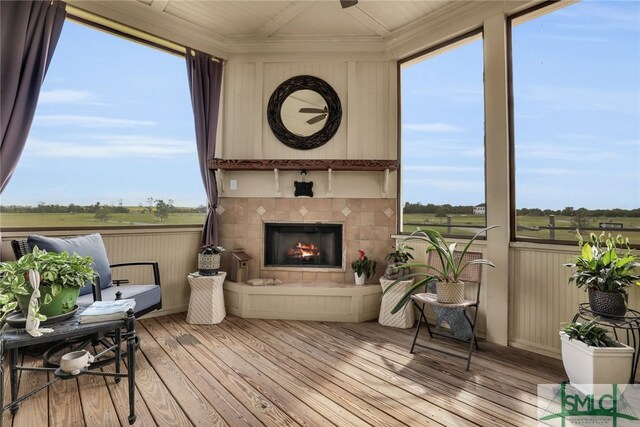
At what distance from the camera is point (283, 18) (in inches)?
131

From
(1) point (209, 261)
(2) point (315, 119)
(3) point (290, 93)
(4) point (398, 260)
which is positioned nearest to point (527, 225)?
(4) point (398, 260)

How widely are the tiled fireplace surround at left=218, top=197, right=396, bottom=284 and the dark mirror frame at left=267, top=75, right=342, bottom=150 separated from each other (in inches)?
27.3

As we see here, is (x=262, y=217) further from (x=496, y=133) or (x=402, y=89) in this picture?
(x=496, y=133)

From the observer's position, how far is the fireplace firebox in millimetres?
3670

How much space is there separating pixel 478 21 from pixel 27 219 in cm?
450

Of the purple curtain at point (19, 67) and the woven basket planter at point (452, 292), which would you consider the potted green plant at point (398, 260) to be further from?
the purple curtain at point (19, 67)

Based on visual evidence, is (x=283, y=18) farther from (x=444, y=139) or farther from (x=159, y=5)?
(x=444, y=139)

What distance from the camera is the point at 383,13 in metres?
3.23

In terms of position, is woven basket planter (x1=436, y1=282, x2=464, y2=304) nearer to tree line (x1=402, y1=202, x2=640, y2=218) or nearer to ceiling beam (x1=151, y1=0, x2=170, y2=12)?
tree line (x1=402, y1=202, x2=640, y2=218)

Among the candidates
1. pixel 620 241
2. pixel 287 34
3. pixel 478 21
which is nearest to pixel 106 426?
pixel 620 241

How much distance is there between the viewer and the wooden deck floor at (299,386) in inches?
66.2

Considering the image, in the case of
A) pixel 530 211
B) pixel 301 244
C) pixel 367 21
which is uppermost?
pixel 367 21

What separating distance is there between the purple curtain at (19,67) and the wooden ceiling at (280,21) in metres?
0.40

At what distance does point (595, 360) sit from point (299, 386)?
1.74m
